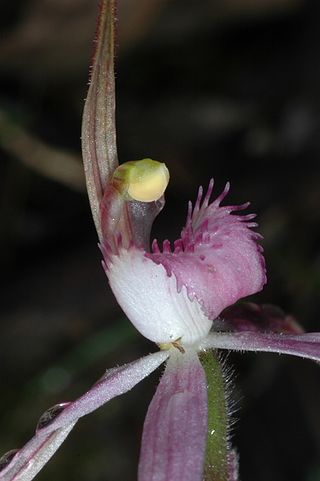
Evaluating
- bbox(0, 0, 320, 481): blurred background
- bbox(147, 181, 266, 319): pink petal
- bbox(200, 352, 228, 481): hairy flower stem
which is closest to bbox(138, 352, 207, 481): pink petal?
bbox(200, 352, 228, 481): hairy flower stem

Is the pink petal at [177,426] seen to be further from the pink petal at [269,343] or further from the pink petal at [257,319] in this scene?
the pink petal at [257,319]

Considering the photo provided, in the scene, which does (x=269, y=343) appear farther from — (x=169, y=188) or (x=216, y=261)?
(x=169, y=188)

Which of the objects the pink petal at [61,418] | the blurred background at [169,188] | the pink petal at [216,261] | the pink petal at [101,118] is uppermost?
the pink petal at [101,118]

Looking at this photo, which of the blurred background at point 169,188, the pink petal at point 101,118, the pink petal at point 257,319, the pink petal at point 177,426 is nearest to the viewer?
the pink petal at point 177,426

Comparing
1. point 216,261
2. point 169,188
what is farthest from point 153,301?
point 169,188

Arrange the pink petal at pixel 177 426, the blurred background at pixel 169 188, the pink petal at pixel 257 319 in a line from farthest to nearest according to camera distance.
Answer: the blurred background at pixel 169 188
the pink petal at pixel 257 319
the pink petal at pixel 177 426

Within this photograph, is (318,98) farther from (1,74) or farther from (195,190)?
(1,74)

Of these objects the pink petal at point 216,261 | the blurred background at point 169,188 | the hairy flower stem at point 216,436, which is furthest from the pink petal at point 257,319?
the blurred background at point 169,188

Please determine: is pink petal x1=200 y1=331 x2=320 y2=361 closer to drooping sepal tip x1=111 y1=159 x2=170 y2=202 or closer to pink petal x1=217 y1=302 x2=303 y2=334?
pink petal x1=217 y1=302 x2=303 y2=334
